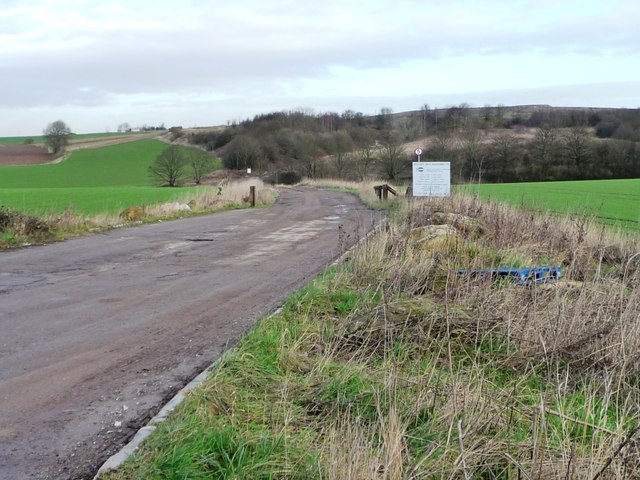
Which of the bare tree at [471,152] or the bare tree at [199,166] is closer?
the bare tree at [471,152]

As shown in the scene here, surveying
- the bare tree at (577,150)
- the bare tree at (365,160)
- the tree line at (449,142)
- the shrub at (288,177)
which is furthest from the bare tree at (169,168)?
the bare tree at (577,150)

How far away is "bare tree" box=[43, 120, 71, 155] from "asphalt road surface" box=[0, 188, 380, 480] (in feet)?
332

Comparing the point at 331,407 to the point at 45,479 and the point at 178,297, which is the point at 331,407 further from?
the point at 178,297

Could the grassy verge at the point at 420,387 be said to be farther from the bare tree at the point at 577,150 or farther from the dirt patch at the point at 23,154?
the dirt patch at the point at 23,154

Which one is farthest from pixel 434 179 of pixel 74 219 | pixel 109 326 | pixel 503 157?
pixel 503 157

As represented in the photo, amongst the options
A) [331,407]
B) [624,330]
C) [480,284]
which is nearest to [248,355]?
[331,407]

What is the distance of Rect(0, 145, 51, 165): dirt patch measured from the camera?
3947 inches

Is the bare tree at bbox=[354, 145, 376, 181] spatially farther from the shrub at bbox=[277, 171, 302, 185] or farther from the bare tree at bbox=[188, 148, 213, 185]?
the bare tree at bbox=[188, 148, 213, 185]

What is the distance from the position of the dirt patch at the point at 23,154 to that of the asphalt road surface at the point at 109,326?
96.2 meters

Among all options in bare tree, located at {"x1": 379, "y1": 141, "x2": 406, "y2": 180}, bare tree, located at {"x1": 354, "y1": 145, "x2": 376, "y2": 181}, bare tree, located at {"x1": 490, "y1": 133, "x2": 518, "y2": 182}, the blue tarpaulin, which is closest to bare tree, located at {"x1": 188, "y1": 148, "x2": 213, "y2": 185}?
bare tree, located at {"x1": 354, "y1": 145, "x2": 376, "y2": 181}

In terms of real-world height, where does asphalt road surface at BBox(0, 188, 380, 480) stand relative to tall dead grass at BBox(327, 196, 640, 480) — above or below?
below

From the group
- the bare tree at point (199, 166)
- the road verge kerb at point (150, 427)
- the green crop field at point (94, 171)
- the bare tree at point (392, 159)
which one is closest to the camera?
the road verge kerb at point (150, 427)

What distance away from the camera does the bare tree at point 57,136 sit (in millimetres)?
106537

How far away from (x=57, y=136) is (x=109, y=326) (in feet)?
364
